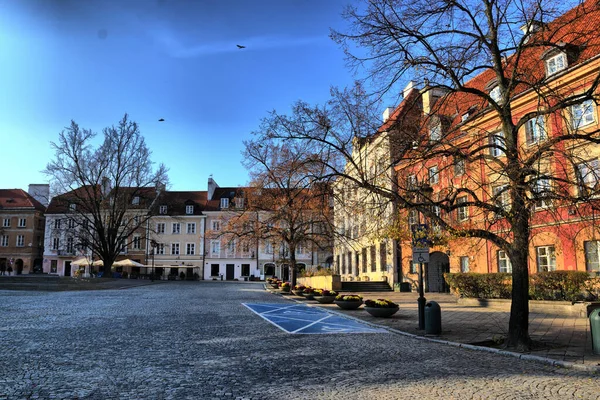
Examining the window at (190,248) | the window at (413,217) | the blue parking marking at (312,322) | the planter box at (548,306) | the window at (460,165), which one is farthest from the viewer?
the window at (190,248)

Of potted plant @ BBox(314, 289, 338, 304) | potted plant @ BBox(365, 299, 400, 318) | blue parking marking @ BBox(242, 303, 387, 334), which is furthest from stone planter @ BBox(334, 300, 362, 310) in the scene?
potted plant @ BBox(314, 289, 338, 304)

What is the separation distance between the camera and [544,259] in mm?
24828

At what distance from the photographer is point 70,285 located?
35156 mm

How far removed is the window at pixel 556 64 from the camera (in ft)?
77.0

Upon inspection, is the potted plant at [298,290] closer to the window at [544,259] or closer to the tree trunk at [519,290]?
the window at [544,259]

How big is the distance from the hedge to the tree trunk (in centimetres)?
962

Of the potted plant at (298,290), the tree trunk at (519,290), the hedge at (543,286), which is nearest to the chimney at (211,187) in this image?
the potted plant at (298,290)

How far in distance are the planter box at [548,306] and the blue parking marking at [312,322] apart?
24.0ft

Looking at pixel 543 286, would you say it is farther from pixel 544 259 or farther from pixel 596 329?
pixel 596 329

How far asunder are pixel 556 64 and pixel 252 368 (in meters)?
24.5

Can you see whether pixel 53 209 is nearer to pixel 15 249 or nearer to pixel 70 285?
pixel 15 249

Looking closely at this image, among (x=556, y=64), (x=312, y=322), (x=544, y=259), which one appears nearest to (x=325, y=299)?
(x=312, y=322)

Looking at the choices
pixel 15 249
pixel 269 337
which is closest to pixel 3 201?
pixel 15 249

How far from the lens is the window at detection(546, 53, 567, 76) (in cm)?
2347
